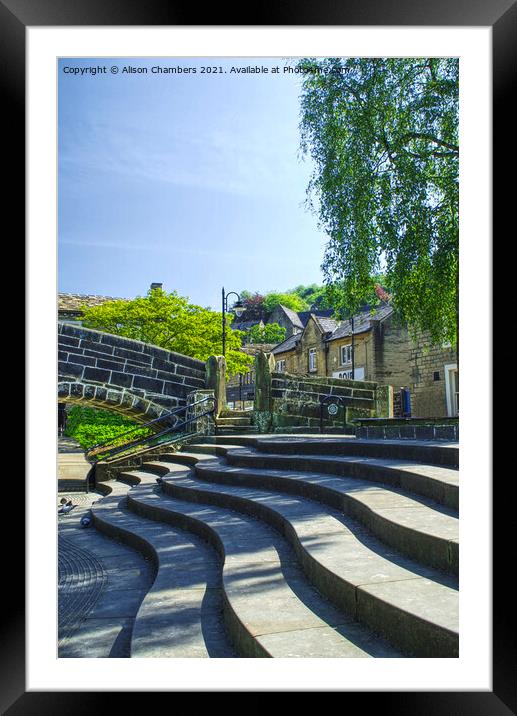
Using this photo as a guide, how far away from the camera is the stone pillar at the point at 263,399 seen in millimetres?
12953

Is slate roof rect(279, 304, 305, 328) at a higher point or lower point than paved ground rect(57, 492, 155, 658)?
higher

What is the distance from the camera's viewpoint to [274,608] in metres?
3.11

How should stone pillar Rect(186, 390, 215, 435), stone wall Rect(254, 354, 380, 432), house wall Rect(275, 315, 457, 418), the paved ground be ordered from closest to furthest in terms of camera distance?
the paved ground < stone pillar Rect(186, 390, 215, 435) < stone wall Rect(254, 354, 380, 432) < house wall Rect(275, 315, 457, 418)

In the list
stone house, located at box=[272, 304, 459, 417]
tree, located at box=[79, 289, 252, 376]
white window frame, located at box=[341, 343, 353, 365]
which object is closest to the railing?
tree, located at box=[79, 289, 252, 376]

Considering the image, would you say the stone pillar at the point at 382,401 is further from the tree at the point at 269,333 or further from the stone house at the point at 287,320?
the tree at the point at 269,333

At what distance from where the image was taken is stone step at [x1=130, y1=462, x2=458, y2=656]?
8.23ft

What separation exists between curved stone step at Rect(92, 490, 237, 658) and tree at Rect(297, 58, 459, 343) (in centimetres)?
601

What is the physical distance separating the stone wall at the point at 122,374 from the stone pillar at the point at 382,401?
432cm

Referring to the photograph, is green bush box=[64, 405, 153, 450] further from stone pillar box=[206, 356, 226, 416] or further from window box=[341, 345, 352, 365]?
window box=[341, 345, 352, 365]

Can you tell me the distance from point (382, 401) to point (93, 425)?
9976 mm

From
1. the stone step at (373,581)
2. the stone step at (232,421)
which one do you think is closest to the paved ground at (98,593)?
the stone step at (373,581)

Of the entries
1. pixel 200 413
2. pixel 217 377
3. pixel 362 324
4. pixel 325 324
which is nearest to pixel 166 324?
pixel 217 377
